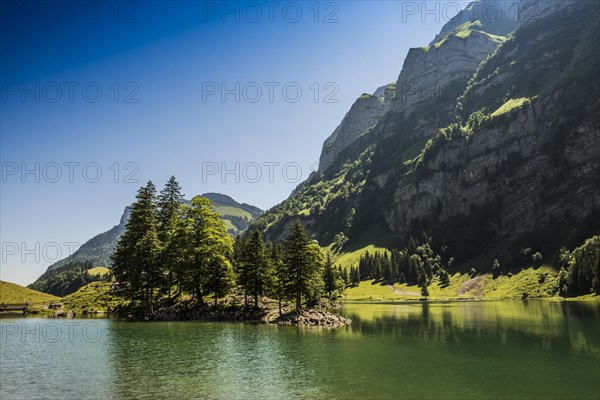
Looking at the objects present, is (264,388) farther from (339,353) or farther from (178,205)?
(178,205)

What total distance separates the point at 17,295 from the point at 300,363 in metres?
126

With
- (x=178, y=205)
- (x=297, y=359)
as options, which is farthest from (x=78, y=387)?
(x=178, y=205)

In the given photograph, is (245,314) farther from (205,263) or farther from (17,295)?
(17,295)

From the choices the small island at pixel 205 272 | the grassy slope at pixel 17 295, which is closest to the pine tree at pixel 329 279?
the small island at pixel 205 272

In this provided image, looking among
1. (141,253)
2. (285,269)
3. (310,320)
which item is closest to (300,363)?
(310,320)

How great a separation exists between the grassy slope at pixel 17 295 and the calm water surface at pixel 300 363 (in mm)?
72306

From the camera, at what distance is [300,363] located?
39844mm

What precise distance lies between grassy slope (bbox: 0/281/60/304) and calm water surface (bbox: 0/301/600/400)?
72.3 meters

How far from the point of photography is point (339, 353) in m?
45.2

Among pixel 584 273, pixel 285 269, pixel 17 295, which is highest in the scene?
pixel 285 269

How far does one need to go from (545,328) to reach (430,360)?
3693 centimetres

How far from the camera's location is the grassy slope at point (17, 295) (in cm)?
12371

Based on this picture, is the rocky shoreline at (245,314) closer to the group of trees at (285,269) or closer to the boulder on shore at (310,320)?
the boulder on shore at (310,320)

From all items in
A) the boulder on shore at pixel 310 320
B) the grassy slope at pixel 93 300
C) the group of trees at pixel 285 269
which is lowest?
the boulder on shore at pixel 310 320
